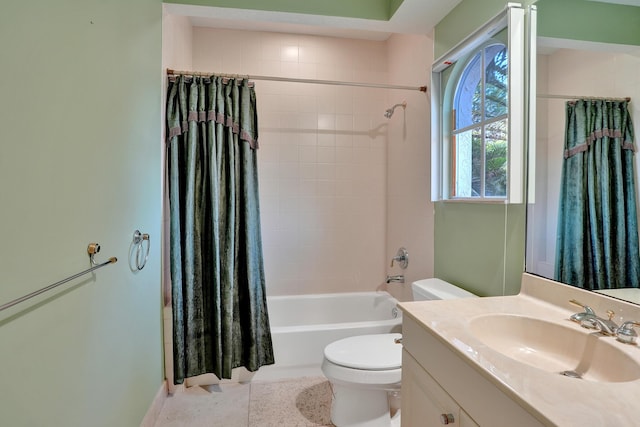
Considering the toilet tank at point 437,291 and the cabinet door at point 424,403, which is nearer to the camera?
the cabinet door at point 424,403

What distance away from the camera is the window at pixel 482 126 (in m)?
1.46

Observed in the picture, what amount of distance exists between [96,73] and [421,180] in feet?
6.11

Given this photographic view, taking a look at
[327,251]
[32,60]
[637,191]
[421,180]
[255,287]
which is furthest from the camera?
[327,251]

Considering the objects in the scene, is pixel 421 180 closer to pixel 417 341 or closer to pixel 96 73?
pixel 417 341

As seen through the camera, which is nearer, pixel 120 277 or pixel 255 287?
pixel 120 277

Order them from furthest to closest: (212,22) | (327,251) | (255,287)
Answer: (327,251) → (212,22) → (255,287)

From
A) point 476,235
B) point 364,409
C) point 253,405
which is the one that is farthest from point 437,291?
point 253,405

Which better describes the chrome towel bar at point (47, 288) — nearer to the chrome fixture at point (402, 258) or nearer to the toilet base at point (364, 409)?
the toilet base at point (364, 409)

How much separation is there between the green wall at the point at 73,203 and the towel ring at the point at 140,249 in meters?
0.08

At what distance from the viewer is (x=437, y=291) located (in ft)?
5.62

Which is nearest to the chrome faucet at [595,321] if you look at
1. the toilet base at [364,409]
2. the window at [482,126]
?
the window at [482,126]

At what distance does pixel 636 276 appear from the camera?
0.94 metres

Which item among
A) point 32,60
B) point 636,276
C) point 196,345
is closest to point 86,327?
point 32,60

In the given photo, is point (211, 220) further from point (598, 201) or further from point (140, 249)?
point (598, 201)
